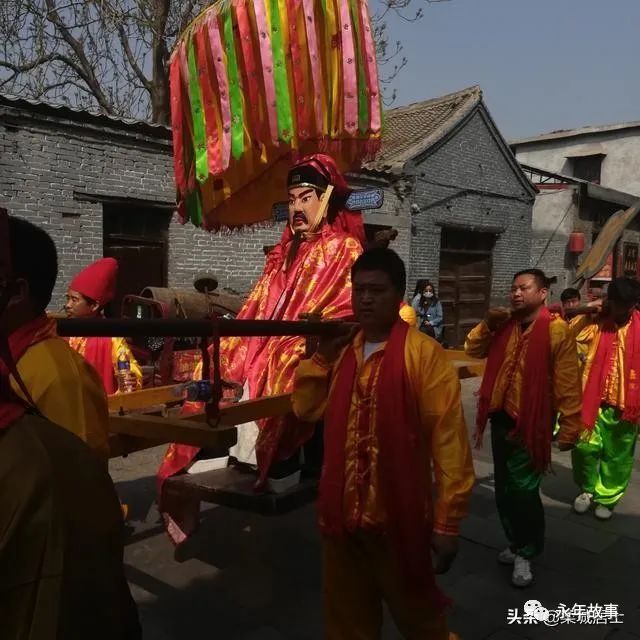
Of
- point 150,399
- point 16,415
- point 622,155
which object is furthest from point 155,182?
point 622,155

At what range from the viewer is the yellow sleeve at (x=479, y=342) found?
3.81 metres

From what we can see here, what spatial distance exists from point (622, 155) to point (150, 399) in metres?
20.9

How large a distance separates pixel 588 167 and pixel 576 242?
7.12 m

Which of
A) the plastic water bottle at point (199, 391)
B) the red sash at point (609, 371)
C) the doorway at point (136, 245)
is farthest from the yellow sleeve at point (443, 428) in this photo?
the doorway at point (136, 245)

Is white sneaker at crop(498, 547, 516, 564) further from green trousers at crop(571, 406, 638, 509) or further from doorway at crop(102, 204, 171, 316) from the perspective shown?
doorway at crop(102, 204, 171, 316)

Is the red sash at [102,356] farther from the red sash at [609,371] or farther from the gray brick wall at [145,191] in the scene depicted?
the red sash at [609,371]

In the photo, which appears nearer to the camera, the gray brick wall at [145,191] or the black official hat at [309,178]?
the black official hat at [309,178]

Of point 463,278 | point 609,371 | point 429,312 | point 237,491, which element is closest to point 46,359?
point 237,491

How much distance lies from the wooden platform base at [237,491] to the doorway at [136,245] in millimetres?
5767

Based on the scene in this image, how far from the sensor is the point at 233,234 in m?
9.80

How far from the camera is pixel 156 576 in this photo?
12.1ft

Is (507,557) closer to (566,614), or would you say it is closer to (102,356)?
(566,614)

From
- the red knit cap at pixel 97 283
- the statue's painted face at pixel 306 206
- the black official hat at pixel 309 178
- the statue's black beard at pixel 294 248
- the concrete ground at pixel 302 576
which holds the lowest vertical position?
the concrete ground at pixel 302 576

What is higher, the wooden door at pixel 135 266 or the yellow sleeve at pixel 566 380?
the wooden door at pixel 135 266
